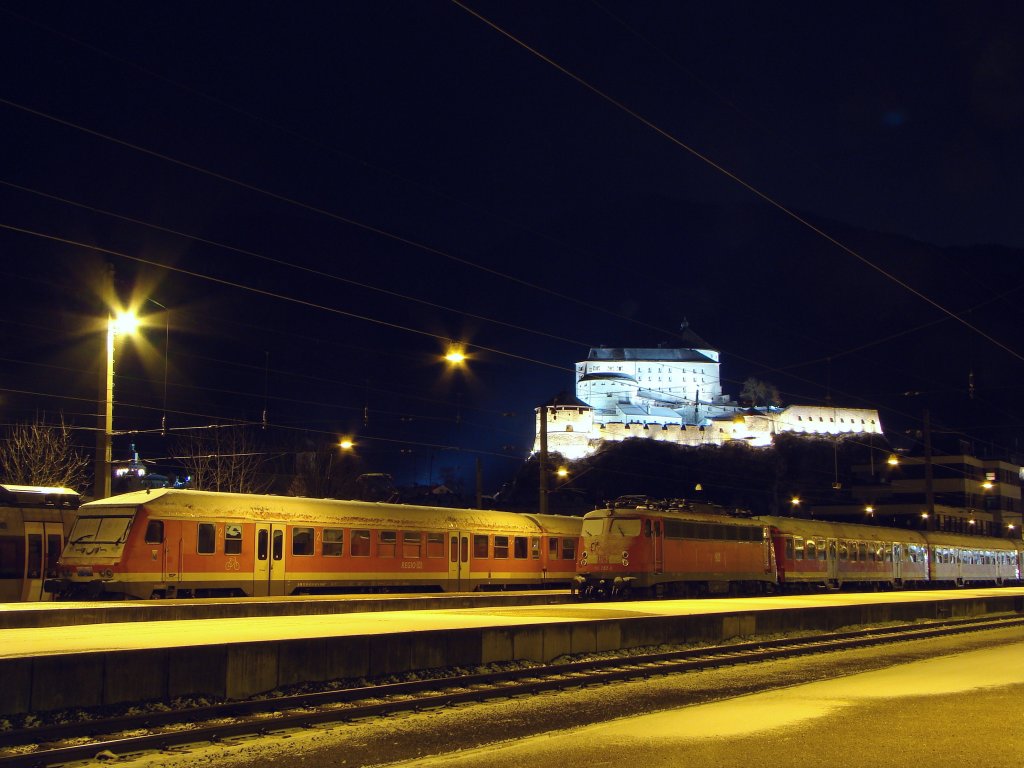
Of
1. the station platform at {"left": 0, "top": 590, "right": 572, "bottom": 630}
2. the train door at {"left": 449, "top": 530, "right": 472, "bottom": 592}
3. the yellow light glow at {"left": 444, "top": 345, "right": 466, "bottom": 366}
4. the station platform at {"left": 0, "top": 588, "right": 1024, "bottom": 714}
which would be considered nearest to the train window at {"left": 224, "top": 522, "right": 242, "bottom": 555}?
the station platform at {"left": 0, "top": 590, "right": 572, "bottom": 630}

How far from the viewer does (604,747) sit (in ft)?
36.0

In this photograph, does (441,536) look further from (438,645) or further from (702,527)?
(438,645)

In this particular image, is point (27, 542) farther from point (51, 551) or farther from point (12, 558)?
point (51, 551)

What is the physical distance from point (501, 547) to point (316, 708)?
23600 mm

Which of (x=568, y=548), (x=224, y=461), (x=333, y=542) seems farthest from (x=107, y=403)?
(x=224, y=461)

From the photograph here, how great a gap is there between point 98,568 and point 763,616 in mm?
15201

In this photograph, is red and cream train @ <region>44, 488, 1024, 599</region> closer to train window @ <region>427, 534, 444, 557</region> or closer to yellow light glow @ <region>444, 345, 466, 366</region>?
train window @ <region>427, 534, 444, 557</region>

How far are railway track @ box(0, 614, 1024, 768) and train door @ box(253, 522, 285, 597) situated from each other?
38.4ft

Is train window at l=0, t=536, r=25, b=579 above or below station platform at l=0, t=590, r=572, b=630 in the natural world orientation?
above

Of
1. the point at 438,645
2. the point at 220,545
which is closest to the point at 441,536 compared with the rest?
the point at 220,545

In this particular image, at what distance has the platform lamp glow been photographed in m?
25.7

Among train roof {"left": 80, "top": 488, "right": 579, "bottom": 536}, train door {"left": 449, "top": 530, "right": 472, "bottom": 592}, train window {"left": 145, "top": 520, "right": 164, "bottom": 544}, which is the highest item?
train roof {"left": 80, "top": 488, "right": 579, "bottom": 536}

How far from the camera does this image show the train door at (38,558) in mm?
27812

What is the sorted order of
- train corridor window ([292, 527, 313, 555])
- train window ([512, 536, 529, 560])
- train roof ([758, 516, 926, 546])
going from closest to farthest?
train corridor window ([292, 527, 313, 555])
train window ([512, 536, 529, 560])
train roof ([758, 516, 926, 546])
